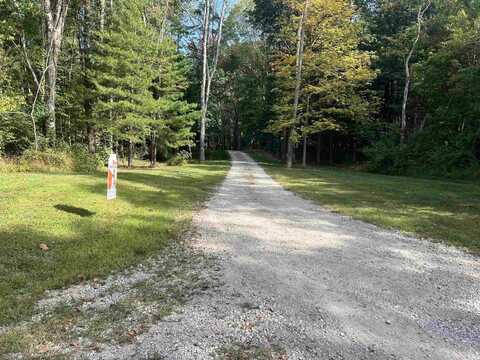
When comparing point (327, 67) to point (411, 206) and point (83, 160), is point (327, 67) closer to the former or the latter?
point (83, 160)

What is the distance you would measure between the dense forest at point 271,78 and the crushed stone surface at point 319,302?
13.6 metres

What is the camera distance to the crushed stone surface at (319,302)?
3057 millimetres

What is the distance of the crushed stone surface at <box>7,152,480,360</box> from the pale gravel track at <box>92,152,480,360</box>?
0.04 ft

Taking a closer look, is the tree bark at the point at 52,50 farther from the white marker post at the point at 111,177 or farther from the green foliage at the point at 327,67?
the green foliage at the point at 327,67

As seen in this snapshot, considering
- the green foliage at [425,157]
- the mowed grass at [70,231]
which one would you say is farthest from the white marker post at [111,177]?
the green foliage at [425,157]

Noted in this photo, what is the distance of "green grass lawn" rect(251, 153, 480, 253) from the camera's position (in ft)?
24.4

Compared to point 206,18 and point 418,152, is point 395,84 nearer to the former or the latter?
point 418,152

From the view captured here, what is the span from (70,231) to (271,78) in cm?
2972

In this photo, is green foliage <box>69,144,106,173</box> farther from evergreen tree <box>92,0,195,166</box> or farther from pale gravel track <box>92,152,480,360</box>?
pale gravel track <box>92,152,480,360</box>

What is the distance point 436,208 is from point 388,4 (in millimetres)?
26731

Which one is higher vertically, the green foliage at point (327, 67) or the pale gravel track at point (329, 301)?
the green foliage at point (327, 67)

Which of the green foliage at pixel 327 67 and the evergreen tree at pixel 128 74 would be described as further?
the green foliage at pixel 327 67

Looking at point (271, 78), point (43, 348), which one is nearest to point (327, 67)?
point (271, 78)

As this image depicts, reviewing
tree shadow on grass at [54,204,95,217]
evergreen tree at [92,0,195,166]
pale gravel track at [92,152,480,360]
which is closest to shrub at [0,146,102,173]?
evergreen tree at [92,0,195,166]
